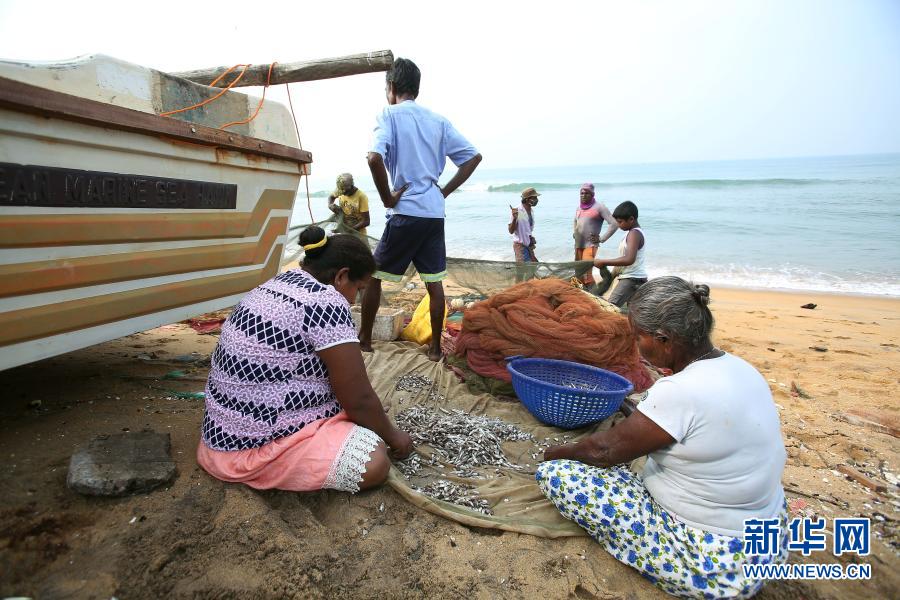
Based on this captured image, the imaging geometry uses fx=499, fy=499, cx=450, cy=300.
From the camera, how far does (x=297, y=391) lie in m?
2.21

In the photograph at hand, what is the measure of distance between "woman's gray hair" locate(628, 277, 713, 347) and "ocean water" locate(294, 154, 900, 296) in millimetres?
10003

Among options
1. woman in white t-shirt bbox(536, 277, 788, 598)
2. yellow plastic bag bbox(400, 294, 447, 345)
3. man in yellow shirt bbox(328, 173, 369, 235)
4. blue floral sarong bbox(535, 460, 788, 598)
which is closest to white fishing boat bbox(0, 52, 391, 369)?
yellow plastic bag bbox(400, 294, 447, 345)

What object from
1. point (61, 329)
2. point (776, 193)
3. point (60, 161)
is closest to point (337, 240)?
point (60, 161)

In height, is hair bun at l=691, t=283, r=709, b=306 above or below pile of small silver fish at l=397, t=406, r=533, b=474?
above

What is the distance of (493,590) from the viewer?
1.95 metres

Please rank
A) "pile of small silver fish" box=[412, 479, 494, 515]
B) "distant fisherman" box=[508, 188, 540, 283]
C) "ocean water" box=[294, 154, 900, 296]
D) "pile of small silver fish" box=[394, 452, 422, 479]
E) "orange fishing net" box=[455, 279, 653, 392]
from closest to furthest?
"pile of small silver fish" box=[412, 479, 494, 515] → "pile of small silver fish" box=[394, 452, 422, 479] → "orange fishing net" box=[455, 279, 653, 392] → "distant fisherman" box=[508, 188, 540, 283] → "ocean water" box=[294, 154, 900, 296]

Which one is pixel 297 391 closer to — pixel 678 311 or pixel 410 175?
pixel 678 311

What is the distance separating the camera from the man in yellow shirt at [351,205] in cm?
779

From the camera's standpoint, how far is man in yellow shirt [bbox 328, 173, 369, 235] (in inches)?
307

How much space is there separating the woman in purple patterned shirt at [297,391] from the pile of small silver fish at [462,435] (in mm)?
650

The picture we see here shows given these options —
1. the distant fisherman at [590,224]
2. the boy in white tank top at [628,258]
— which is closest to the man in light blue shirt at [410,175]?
the boy in white tank top at [628,258]

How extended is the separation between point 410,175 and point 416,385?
5.68 feet

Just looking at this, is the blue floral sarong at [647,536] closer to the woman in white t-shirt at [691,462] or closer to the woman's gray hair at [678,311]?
the woman in white t-shirt at [691,462]

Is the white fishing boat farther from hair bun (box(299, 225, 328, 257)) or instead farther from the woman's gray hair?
the woman's gray hair
